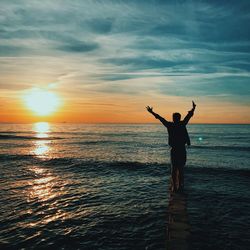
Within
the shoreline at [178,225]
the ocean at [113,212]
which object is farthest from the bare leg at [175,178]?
the ocean at [113,212]

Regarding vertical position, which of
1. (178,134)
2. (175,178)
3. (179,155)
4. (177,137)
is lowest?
(175,178)

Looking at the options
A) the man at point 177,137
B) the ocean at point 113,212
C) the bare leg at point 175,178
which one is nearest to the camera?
the ocean at point 113,212

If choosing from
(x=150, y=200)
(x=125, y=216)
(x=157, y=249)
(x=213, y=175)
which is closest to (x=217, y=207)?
(x=150, y=200)

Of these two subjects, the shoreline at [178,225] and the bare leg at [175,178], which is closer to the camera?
the shoreline at [178,225]

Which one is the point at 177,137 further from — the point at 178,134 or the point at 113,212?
the point at 113,212

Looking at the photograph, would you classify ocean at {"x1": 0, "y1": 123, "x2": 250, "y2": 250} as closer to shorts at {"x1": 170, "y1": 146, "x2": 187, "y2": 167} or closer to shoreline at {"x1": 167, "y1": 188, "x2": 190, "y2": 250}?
shoreline at {"x1": 167, "y1": 188, "x2": 190, "y2": 250}

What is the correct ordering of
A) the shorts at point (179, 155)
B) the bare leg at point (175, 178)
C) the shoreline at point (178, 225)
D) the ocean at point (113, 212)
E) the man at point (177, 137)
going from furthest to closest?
the bare leg at point (175, 178) < the shorts at point (179, 155) < the man at point (177, 137) < the ocean at point (113, 212) < the shoreline at point (178, 225)

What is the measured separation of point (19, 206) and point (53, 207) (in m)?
1.22

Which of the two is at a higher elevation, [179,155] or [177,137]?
[177,137]

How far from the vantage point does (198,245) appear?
574 centimetres

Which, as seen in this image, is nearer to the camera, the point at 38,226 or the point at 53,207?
the point at 38,226

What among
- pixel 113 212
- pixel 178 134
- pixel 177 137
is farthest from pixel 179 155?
pixel 113 212

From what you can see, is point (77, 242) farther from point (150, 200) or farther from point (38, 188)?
point (38, 188)

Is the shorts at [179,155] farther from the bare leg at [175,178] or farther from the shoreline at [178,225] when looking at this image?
the shoreline at [178,225]
